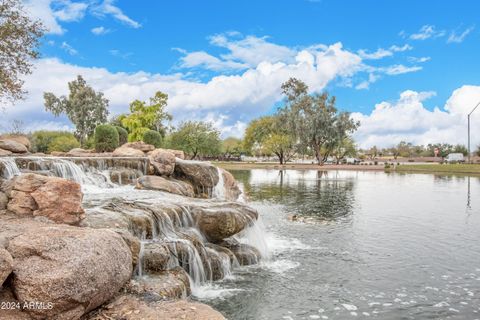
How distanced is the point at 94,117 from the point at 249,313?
8580 centimetres

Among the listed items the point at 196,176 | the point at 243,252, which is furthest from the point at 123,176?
the point at 243,252

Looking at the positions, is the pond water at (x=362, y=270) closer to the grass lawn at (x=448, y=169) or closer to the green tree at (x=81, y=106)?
the grass lawn at (x=448, y=169)

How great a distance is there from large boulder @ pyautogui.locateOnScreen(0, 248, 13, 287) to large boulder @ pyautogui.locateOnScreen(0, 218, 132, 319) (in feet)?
0.70

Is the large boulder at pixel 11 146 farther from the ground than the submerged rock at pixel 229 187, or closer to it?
farther from the ground

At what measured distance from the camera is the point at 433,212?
24.0m

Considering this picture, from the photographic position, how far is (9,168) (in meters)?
15.1

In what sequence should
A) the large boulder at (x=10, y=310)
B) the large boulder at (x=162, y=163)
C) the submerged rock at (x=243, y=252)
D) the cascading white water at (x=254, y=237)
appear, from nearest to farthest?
1. the large boulder at (x=10, y=310)
2. the submerged rock at (x=243, y=252)
3. the cascading white water at (x=254, y=237)
4. the large boulder at (x=162, y=163)

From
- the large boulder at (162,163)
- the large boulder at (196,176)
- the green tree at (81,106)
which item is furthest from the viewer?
the green tree at (81,106)

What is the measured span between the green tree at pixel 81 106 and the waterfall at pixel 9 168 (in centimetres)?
7074

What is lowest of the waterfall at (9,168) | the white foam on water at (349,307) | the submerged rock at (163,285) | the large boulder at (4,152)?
the white foam on water at (349,307)

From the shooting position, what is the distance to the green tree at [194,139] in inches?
3361

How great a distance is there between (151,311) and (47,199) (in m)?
5.00

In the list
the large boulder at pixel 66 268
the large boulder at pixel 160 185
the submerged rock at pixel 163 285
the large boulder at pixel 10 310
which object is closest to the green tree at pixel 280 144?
Answer: the large boulder at pixel 160 185

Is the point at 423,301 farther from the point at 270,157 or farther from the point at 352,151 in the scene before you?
the point at 270,157
